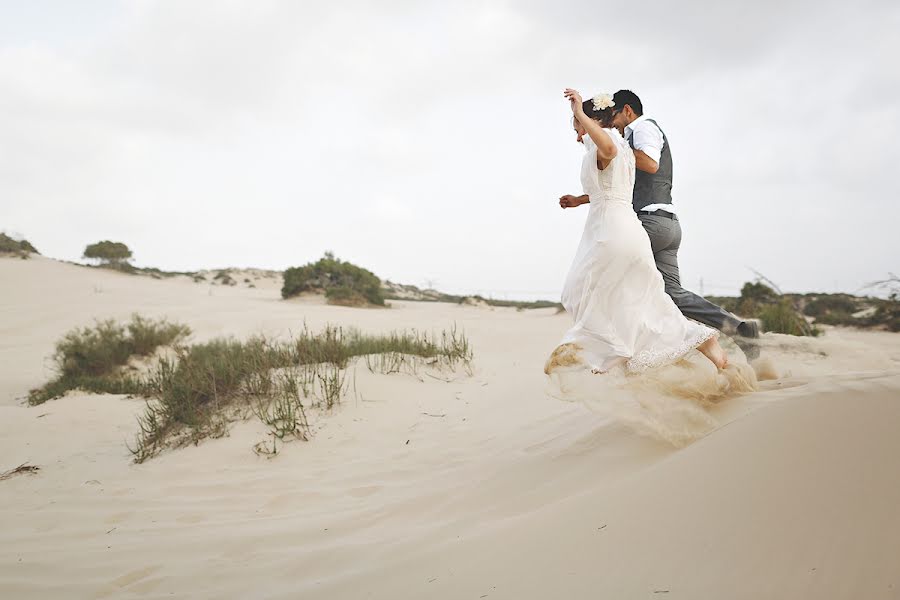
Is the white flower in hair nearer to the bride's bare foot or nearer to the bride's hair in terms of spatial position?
the bride's hair

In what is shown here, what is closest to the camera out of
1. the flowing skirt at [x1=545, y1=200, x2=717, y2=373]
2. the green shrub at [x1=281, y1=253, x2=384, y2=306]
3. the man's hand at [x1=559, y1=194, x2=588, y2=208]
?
the flowing skirt at [x1=545, y1=200, x2=717, y2=373]

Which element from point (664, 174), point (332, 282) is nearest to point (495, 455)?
point (664, 174)

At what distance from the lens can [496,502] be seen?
9.01 ft

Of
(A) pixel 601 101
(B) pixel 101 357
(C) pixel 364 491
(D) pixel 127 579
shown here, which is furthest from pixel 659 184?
(B) pixel 101 357

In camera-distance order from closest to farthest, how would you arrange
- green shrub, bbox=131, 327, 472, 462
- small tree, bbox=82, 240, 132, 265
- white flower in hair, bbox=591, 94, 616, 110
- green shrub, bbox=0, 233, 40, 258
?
1. white flower in hair, bbox=591, 94, 616, 110
2. green shrub, bbox=131, 327, 472, 462
3. green shrub, bbox=0, 233, 40, 258
4. small tree, bbox=82, 240, 132, 265

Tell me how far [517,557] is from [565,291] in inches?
73.1

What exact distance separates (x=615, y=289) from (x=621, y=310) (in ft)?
0.43

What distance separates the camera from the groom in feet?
11.3

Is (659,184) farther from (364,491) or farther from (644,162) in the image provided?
(364,491)

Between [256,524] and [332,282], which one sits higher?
[332,282]

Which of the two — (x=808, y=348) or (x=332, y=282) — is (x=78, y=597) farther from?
(x=332, y=282)

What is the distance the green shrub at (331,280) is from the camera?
19234mm

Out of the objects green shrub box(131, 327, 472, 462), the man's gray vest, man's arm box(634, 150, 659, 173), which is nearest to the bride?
man's arm box(634, 150, 659, 173)

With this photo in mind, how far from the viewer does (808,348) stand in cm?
487
